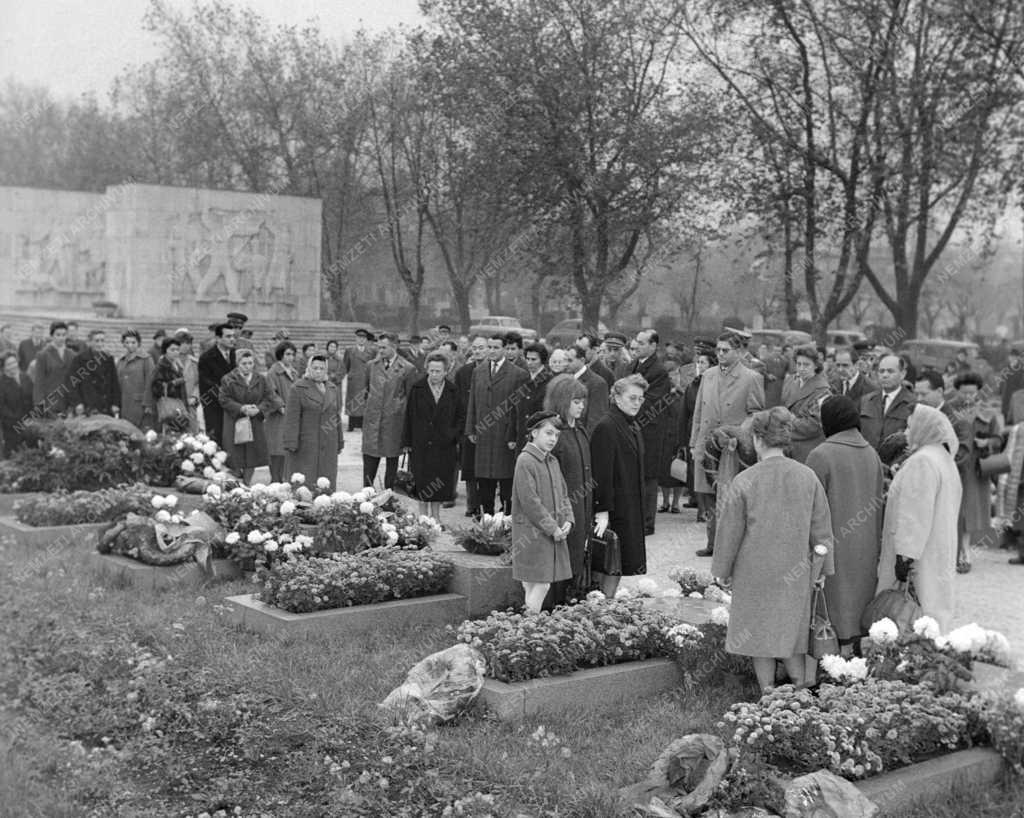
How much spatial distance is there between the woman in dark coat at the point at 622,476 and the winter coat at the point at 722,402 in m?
3.44

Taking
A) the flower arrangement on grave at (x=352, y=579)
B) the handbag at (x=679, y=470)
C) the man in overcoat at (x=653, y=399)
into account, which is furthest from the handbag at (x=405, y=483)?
the flower arrangement on grave at (x=352, y=579)

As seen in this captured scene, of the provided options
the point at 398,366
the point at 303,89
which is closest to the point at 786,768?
the point at 398,366

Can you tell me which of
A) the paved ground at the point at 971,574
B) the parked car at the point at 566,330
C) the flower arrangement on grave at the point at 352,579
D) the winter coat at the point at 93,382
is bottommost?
the paved ground at the point at 971,574

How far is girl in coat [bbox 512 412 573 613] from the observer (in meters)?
7.88

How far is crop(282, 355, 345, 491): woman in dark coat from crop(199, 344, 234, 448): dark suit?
1811 millimetres

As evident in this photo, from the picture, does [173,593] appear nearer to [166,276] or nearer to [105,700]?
[105,700]

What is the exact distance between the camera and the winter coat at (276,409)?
13.9m

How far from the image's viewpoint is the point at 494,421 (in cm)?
1300

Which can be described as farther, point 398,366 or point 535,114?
point 535,114

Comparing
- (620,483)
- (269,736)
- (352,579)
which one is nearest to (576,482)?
(620,483)

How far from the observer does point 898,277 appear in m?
28.5

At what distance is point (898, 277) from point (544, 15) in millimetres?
10130

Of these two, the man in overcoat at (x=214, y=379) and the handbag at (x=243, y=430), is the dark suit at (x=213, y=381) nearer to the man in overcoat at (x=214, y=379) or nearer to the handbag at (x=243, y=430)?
the man in overcoat at (x=214, y=379)

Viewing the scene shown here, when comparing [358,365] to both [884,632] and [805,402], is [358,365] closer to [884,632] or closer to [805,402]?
[805,402]
